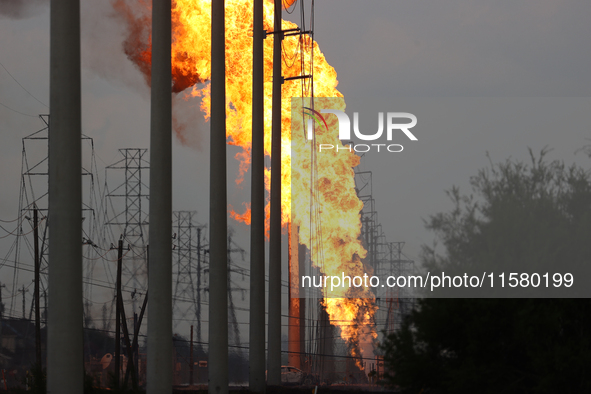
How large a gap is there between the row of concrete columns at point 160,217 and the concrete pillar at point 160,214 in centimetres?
3

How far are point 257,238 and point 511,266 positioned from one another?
18.6m

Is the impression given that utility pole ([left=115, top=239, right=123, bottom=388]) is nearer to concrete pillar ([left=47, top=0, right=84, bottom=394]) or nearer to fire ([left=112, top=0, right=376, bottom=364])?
fire ([left=112, top=0, right=376, bottom=364])

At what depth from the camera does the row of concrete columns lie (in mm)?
13125

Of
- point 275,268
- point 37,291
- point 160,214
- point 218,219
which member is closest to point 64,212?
point 160,214

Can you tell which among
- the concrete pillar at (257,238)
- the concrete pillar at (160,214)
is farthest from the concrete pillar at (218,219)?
the concrete pillar at (257,238)

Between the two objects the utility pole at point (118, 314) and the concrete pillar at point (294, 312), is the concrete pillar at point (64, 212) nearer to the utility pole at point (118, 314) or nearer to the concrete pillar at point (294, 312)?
the utility pole at point (118, 314)

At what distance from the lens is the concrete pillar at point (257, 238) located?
3058cm

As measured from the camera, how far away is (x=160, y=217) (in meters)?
19.6

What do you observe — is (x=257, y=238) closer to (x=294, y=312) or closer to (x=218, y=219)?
(x=218, y=219)

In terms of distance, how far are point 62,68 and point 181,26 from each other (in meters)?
22.8

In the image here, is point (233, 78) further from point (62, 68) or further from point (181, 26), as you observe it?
point (62, 68)

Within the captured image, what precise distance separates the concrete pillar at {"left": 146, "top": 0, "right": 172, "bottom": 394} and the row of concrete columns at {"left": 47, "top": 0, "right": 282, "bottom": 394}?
0.09 ft

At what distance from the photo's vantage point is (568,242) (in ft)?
45.4

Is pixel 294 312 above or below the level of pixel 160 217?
below
